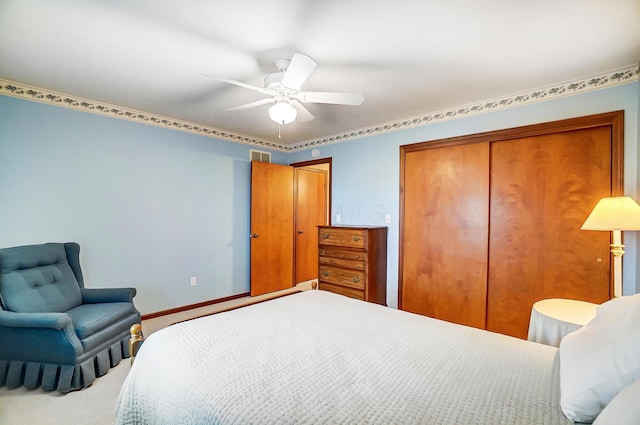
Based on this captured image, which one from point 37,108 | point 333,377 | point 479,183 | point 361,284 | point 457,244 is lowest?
point 361,284

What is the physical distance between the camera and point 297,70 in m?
1.65

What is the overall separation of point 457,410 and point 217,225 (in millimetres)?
3465

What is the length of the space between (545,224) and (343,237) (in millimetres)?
1886

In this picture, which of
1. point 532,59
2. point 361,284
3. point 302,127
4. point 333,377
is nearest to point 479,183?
point 532,59


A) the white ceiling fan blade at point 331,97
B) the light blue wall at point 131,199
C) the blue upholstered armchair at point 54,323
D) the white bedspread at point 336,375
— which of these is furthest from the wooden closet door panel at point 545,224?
the blue upholstered armchair at point 54,323

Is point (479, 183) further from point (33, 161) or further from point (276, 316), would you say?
point (33, 161)

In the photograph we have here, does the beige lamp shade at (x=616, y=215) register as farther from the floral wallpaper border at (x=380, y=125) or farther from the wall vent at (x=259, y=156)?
the wall vent at (x=259, y=156)

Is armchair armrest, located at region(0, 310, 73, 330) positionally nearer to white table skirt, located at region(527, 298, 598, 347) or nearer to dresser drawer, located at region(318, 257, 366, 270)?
dresser drawer, located at region(318, 257, 366, 270)

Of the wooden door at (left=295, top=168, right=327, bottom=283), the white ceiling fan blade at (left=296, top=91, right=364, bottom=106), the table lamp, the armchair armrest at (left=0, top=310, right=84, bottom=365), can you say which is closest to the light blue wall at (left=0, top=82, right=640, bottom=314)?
the table lamp

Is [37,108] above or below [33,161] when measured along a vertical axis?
above

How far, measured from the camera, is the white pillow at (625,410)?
1.80 ft

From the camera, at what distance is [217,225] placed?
378cm

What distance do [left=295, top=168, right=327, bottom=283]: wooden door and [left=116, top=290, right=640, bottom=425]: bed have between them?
327 centimetres

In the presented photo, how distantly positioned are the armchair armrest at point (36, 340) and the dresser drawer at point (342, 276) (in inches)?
90.7
